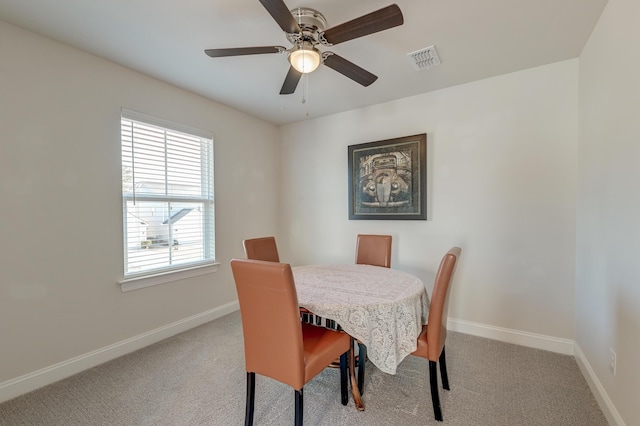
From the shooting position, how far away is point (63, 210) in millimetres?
2176

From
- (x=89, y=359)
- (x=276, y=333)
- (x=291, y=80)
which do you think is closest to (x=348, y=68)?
(x=291, y=80)

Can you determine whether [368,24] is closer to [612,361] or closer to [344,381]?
[344,381]

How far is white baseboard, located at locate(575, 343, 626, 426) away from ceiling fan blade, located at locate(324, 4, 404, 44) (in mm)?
2429

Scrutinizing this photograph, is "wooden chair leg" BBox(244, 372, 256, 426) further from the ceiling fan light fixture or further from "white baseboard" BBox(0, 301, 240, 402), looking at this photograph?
the ceiling fan light fixture

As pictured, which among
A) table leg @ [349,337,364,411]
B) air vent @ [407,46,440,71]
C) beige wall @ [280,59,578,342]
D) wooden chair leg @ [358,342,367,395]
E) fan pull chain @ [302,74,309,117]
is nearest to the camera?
table leg @ [349,337,364,411]

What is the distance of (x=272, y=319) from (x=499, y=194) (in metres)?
2.44

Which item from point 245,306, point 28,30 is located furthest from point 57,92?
point 245,306

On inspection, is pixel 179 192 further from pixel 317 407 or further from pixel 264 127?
pixel 317 407

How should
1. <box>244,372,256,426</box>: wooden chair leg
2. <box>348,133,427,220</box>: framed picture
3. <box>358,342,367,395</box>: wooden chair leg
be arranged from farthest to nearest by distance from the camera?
<box>348,133,427,220</box>: framed picture, <box>358,342,367,395</box>: wooden chair leg, <box>244,372,256,426</box>: wooden chair leg

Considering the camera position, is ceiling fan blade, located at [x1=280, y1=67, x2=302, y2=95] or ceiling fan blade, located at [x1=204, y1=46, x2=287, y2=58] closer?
ceiling fan blade, located at [x1=204, y1=46, x2=287, y2=58]

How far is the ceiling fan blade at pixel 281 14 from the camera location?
53.6 inches

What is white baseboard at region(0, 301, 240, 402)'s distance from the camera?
1936 mm

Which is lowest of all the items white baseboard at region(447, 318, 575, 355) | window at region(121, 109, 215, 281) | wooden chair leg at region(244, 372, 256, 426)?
white baseboard at region(447, 318, 575, 355)

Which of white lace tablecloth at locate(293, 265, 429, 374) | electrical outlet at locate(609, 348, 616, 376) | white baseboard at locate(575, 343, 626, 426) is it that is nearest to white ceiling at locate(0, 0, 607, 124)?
white lace tablecloth at locate(293, 265, 429, 374)
